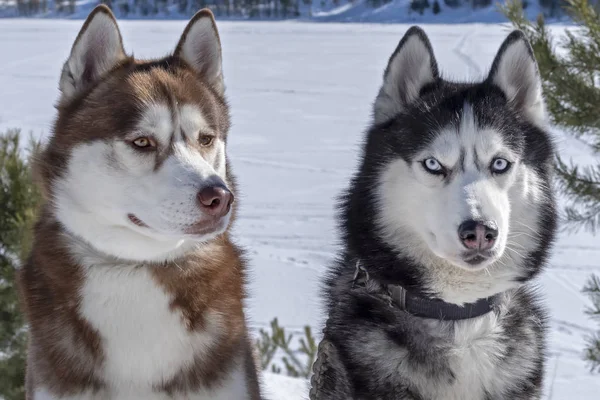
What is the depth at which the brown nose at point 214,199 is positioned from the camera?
2.70 m

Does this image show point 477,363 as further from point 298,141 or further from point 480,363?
point 298,141

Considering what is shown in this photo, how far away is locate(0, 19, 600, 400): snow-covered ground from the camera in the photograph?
452 inches

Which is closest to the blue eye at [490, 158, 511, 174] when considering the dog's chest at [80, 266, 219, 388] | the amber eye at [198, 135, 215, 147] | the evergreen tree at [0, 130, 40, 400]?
the amber eye at [198, 135, 215, 147]

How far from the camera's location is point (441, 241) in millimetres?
2715

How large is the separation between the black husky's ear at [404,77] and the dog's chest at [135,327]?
117 cm

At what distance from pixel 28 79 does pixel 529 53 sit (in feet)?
109

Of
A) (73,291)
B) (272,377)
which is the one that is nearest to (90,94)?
(73,291)

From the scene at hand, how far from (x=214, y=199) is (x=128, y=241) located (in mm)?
416

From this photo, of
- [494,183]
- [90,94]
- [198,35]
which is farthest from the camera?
[198,35]

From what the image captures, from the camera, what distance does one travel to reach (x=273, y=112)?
27500 millimetres

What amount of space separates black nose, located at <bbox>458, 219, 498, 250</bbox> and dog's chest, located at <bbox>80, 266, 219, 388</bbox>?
1102mm

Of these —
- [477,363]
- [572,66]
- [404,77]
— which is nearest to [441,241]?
[477,363]

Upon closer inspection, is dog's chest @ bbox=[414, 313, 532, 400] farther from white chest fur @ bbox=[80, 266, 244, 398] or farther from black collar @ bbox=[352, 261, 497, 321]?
white chest fur @ bbox=[80, 266, 244, 398]

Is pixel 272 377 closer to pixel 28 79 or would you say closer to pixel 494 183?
pixel 494 183
